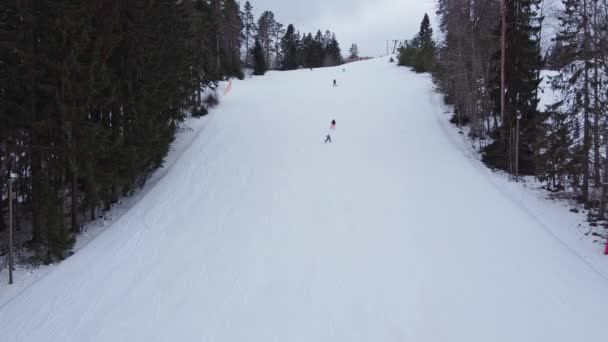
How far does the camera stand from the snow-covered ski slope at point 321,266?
32.4ft

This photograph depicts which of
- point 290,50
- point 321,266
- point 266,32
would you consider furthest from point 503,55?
point 266,32

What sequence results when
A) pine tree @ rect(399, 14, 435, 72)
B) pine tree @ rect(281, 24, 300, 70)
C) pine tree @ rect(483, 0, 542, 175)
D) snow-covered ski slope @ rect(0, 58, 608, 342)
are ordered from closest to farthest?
snow-covered ski slope @ rect(0, 58, 608, 342)
pine tree @ rect(483, 0, 542, 175)
pine tree @ rect(399, 14, 435, 72)
pine tree @ rect(281, 24, 300, 70)

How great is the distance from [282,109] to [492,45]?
57.7 ft

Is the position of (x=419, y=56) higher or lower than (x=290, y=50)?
lower

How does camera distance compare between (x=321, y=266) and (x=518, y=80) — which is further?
(x=518, y=80)

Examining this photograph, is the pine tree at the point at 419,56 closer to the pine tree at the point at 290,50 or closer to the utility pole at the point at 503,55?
the utility pole at the point at 503,55

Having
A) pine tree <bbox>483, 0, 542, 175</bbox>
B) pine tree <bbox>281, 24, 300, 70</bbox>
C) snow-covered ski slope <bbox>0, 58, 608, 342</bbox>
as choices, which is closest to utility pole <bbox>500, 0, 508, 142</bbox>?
pine tree <bbox>483, 0, 542, 175</bbox>

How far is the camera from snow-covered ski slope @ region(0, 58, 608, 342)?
32.4 feet

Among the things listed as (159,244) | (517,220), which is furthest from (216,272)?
(517,220)

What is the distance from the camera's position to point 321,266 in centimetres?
1277

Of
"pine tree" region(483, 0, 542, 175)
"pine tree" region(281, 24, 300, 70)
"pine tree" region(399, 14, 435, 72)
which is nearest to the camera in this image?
"pine tree" region(483, 0, 542, 175)

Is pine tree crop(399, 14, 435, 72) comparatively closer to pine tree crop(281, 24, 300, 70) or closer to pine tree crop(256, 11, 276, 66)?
pine tree crop(281, 24, 300, 70)

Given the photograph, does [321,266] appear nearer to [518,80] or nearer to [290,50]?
[518,80]

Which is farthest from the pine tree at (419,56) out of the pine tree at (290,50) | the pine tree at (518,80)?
the pine tree at (290,50)
